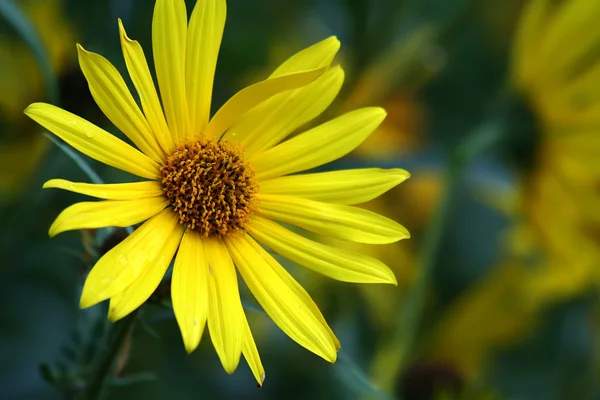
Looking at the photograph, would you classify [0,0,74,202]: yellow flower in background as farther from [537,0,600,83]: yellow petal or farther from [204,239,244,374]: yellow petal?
[537,0,600,83]: yellow petal

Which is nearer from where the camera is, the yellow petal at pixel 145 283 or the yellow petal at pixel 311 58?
the yellow petal at pixel 145 283

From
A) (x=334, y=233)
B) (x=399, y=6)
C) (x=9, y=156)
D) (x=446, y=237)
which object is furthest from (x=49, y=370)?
(x=446, y=237)

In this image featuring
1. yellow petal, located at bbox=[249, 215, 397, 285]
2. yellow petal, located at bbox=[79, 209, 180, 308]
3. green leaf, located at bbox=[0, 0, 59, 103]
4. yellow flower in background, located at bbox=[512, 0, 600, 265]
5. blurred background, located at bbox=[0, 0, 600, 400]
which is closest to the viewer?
yellow petal, located at bbox=[79, 209, 180, 308]

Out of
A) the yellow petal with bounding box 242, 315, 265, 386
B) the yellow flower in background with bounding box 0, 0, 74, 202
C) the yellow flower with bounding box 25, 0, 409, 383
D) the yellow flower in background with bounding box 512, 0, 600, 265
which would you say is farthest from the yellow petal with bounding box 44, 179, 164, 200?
the yellow flower in background with bounding box 512, 0, 600, 265

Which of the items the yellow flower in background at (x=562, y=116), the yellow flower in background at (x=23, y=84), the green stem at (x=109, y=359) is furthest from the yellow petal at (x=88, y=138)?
the yellow flower in background at (x=562, y=116)

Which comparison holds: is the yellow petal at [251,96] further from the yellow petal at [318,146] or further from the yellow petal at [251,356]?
the yellow petal at [251,356]

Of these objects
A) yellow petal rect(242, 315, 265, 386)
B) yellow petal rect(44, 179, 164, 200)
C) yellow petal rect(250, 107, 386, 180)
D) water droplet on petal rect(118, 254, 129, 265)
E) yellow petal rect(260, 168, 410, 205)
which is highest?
yellow petal rect(250, 107, 386, 180)
